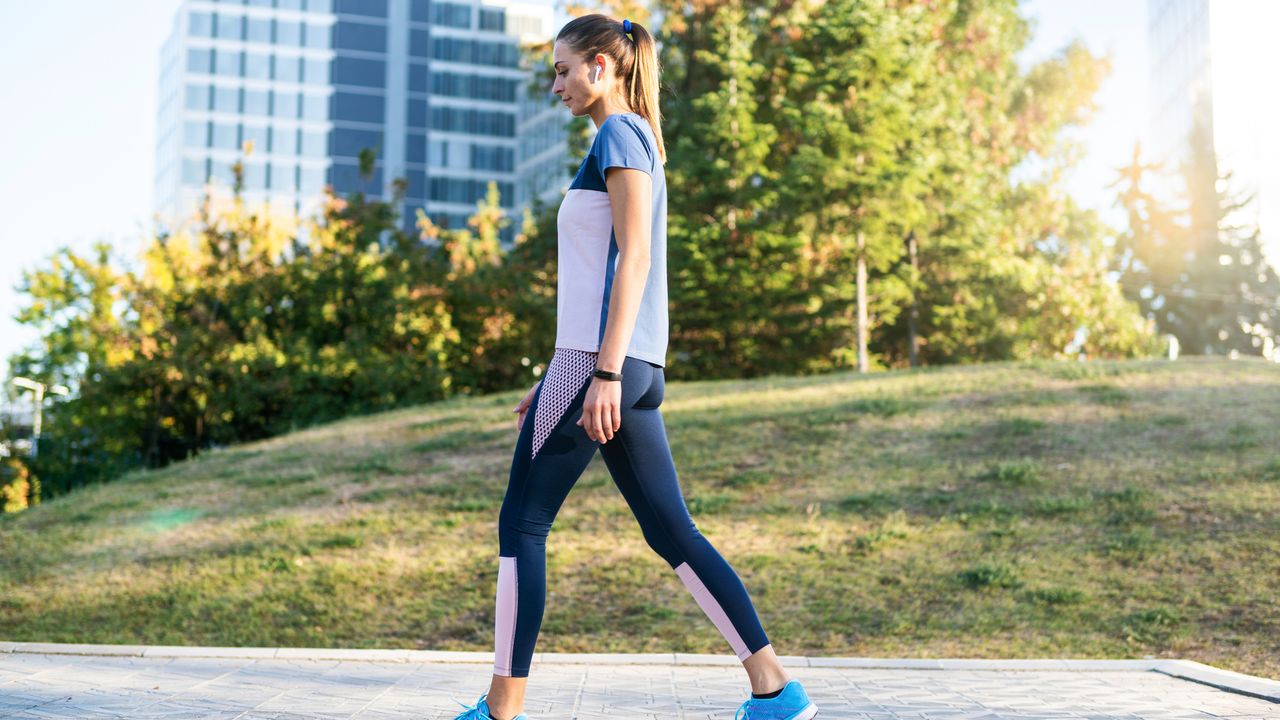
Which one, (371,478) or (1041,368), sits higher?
(1041,368)

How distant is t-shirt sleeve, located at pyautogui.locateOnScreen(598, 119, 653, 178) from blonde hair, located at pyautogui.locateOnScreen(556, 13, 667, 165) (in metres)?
0.15

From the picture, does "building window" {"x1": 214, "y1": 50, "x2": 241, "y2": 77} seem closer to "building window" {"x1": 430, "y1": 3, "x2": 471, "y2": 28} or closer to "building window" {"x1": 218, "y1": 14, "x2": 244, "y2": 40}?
"building window" {"x1": 218, "y1": 14, "x2": 244, "y2": 40}

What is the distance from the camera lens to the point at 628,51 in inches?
160

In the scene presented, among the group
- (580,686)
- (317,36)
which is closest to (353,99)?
(317,36)

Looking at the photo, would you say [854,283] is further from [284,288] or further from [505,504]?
[505,504]

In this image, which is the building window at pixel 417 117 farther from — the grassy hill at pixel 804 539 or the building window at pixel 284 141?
the grassy hill at pixel 804 539

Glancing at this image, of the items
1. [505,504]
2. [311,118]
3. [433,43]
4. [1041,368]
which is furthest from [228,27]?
[505,504]

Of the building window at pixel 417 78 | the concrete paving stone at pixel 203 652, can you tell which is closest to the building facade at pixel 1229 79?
the building window at pixel 417 78

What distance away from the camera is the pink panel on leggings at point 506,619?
3.76 m

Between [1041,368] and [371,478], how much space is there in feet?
28.2

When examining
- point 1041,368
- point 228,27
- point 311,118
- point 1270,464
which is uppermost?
point 228,27

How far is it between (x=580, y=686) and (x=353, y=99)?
104261 millimetres

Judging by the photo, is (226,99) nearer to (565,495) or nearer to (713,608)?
(565,495)

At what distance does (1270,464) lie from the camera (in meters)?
10.6
